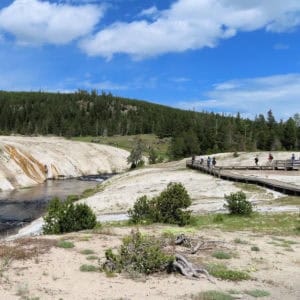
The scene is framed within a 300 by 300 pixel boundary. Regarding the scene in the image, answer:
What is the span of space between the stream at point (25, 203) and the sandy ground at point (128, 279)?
19.9 metres

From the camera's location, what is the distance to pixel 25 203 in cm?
5294

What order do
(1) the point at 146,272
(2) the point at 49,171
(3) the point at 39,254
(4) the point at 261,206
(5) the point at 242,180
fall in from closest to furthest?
(1) the point at 146,272, (3) the point at 39,254, (4) the point at 261,206, (5) the point at 242,180, (2) the point at 49,171

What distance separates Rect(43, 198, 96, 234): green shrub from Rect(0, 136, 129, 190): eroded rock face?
4650 centimetres

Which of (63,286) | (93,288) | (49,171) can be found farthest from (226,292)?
(49,171)

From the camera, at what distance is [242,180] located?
2025 inches

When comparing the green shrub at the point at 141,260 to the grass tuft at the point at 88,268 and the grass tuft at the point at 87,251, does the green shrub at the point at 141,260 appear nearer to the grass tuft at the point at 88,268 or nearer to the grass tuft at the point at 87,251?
the grass tuft at the point at 88,268

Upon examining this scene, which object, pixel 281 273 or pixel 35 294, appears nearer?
pixel 35 294

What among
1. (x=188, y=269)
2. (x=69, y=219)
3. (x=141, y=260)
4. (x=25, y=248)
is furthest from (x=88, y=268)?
(x=69, y=219)

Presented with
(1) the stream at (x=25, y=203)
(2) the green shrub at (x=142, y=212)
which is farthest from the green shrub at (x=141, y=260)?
(1) the stream at (x=25, y=203)

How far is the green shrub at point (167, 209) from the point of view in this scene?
2790 cm

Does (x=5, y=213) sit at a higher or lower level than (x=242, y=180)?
lower

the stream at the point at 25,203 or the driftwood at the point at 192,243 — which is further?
the stream at the point at 25,203

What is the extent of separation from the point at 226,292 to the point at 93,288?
4.18 metres

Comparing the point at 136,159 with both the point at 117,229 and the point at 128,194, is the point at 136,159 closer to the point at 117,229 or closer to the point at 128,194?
the point at 128,194
